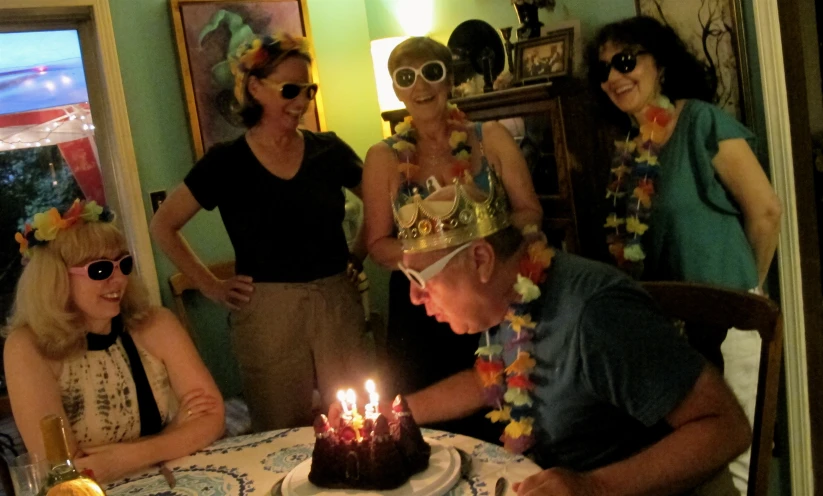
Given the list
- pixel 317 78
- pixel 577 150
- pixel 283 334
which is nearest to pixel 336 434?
pixel 283 334

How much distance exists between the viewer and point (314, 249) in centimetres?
225

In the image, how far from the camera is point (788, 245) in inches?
83.1

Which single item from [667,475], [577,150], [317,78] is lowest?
[667,475]

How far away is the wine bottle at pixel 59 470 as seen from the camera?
1122 millimetres

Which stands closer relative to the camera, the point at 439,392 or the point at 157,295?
the point at 439,392

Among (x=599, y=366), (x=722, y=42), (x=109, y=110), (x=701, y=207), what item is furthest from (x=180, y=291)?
(x=599, y=366)

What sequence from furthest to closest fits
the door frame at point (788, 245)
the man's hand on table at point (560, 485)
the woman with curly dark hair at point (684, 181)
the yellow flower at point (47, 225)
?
the door frame at point (788, 245) < the woman with curly dark hair at point (684, 181) < the yellow flower at point (47, 225) < the man's hand on table at point (560, 485)

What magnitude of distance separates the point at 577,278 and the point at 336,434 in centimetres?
49

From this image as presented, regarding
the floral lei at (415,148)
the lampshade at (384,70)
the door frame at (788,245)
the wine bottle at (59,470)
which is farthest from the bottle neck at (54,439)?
the lampshade at (384,70)

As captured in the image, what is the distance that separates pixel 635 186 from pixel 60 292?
148 cm

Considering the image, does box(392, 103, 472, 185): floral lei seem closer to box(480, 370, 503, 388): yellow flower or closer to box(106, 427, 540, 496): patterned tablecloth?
box(480, 370, 503, 388): yellow flower

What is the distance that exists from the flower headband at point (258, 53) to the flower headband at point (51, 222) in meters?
0.61

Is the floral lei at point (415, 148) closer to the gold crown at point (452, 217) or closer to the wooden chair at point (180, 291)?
the gold crown at point (452, 217)

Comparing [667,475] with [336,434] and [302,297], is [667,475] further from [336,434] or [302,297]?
[302,297]
